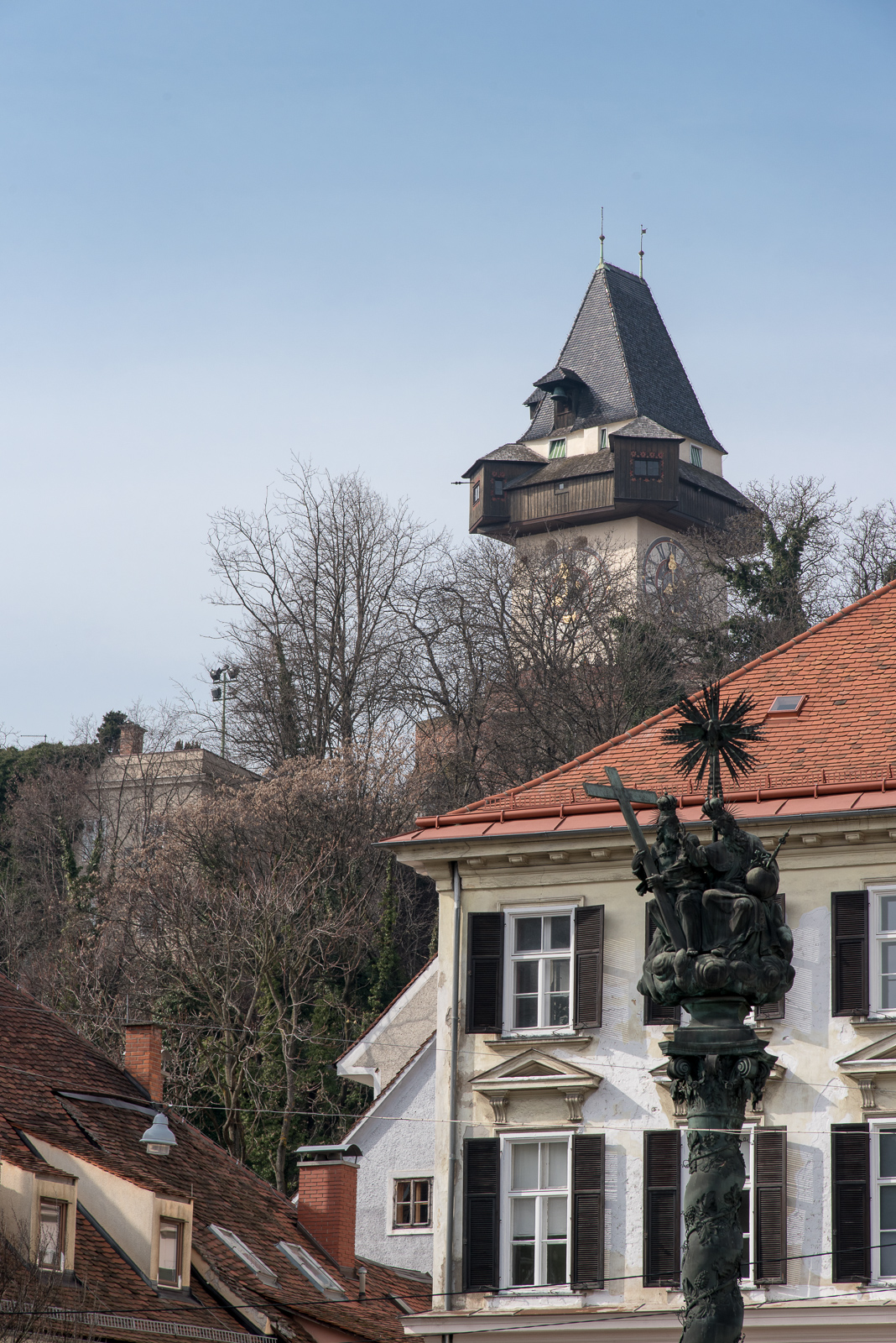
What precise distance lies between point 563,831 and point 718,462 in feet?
233

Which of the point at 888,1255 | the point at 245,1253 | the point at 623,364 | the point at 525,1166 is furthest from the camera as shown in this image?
the point at 623,364

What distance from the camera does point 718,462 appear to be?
9556cm

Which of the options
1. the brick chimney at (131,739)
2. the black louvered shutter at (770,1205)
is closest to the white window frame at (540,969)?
the black louvered shutter at (770,1205)

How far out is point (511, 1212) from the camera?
25.5 m

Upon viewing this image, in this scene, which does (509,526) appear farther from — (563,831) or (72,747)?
(563,831)

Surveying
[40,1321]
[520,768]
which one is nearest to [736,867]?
[40,1321]

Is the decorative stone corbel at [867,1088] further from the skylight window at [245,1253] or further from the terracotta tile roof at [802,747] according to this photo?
the skylight window at [245,1253]

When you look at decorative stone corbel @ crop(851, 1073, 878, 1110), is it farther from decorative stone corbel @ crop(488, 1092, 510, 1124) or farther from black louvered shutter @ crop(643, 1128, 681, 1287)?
decorative stone corbel @ crop(488, 1092, 510, 1124)

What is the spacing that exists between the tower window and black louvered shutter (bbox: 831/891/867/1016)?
2528 inches

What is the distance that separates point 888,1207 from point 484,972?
18.8 ft

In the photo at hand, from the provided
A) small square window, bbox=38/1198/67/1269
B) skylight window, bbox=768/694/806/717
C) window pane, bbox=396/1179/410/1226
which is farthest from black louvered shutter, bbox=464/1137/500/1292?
window pane, bbox=396/1179/410/1226

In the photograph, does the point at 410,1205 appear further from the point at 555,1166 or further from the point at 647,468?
the point at 647,468

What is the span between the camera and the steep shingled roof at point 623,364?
93.3 meters

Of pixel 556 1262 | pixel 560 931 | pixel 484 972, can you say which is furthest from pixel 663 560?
pixel 556 1262
